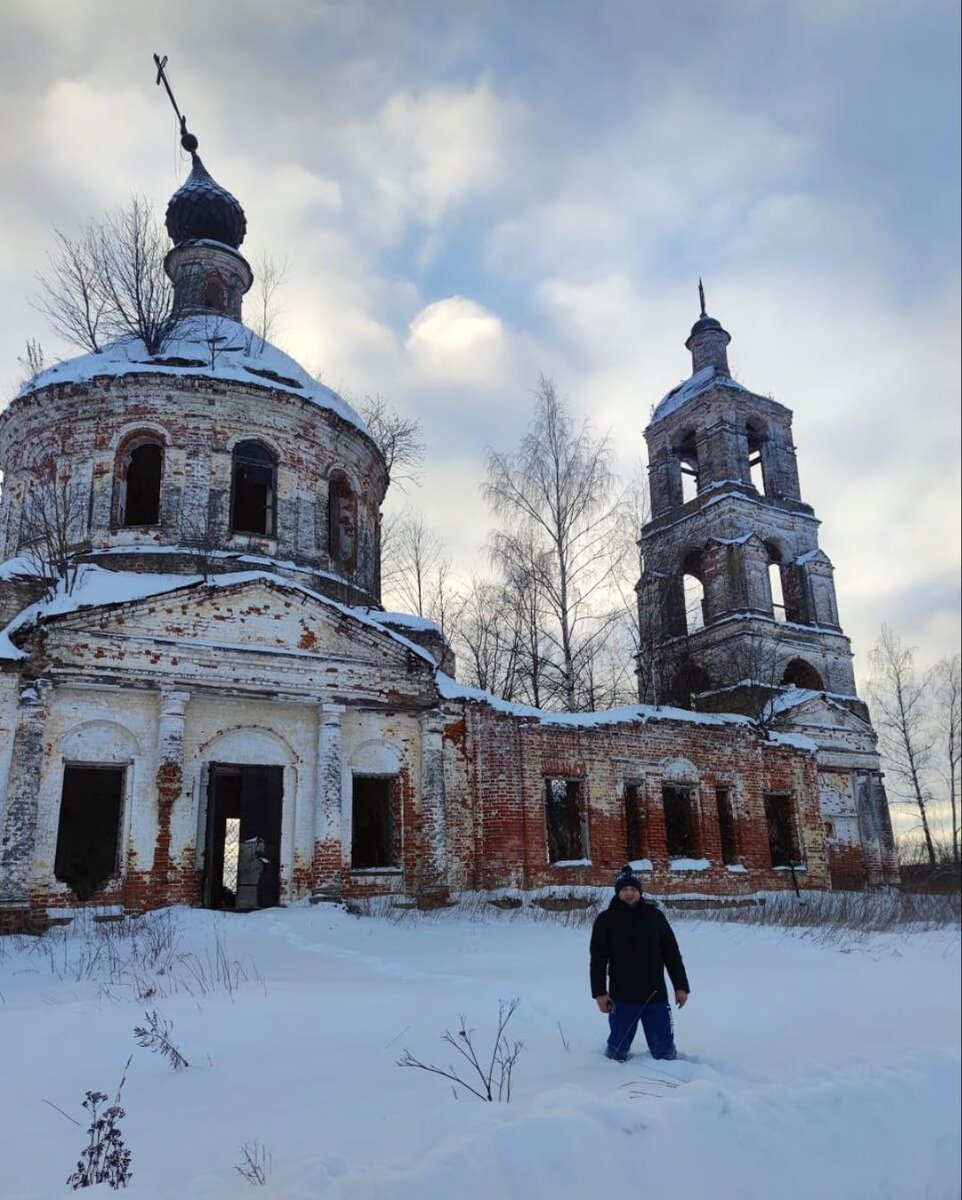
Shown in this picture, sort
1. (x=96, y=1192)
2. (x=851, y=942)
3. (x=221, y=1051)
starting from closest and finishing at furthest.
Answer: (x=96, y=1192)
(x=221, y=1051)
(x=851, y=942)

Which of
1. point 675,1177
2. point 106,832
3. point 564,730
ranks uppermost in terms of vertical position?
point 564,730

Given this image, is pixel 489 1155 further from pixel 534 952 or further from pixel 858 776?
pixel 858 776

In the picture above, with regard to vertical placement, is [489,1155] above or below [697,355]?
below

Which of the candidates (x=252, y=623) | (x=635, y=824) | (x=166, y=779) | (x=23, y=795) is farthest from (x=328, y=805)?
(x=635, y=824)

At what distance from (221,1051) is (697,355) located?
92.9 feet

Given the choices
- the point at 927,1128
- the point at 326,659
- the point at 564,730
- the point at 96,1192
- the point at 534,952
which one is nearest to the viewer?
the point at 927,1128

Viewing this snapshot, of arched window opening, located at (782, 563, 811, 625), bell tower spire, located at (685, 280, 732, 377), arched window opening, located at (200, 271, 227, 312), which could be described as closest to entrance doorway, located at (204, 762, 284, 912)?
arched window opening, located at (200, 271, 227, 312)

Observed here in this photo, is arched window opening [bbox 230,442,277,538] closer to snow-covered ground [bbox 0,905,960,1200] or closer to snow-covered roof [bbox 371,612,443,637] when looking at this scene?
snow-covered roof [bbox 371,612,443,637]

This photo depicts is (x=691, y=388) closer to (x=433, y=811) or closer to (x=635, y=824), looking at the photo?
(x=635, y=824)

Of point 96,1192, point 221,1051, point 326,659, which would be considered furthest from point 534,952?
point 96,1192

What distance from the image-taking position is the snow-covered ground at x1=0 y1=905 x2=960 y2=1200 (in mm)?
3398

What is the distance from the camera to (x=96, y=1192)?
3.54m

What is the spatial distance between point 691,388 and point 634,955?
85.7ft

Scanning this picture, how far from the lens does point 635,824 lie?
56.2 feet
